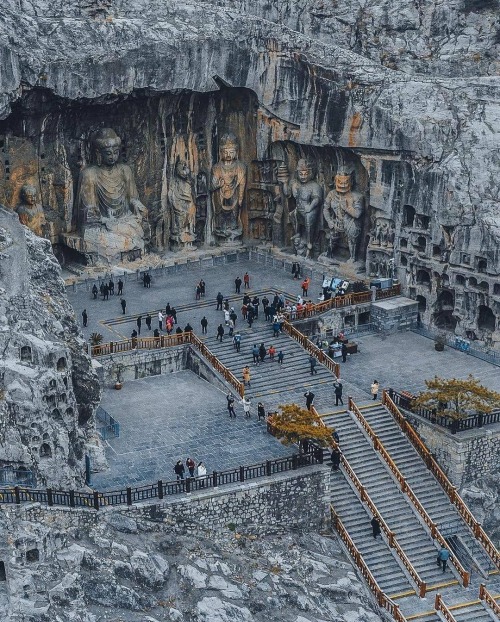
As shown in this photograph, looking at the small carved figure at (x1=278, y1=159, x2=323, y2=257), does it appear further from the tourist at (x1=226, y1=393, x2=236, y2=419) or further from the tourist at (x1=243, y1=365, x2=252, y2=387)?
the tourist at (x1=226, y1=393, x2=236, y2=419)

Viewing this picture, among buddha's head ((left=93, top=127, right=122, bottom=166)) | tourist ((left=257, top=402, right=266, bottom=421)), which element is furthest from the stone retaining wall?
buddha's head ((left=93, top=127, right=122, bottom=166))

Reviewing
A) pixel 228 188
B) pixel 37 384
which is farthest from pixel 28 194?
pixel 37 384

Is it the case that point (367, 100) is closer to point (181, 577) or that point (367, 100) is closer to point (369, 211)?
point (369, 211)

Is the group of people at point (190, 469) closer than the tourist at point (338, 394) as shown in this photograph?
Yes

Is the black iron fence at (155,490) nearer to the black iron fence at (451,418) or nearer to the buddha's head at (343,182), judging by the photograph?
the black iron fence at (451,418)

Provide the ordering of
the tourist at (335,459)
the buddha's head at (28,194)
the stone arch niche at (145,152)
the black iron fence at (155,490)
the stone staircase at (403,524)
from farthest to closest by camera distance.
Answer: the stone arch niche at (145,152) < the buddha's head at (28,194) < the tourist at (335,459) < the stone staircase at (403,524) < the black iron fence at (155,490)

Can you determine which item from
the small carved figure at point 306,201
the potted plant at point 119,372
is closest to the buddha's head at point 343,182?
the small carved figure at point 306,201
